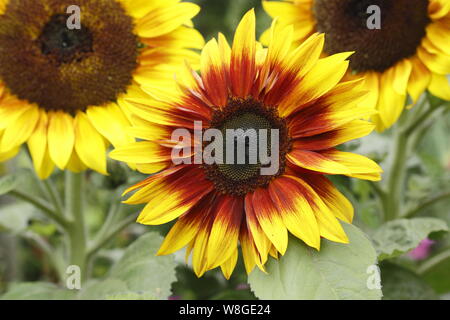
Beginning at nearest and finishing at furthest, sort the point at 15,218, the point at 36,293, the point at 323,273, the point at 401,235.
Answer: the point at 323,273 → the point at 401,235 → the point at 36,293 → the point at 15,218

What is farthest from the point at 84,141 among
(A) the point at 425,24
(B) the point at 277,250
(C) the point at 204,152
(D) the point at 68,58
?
(A) the point at 425,24

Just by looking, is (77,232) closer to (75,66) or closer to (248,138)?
(75,66)

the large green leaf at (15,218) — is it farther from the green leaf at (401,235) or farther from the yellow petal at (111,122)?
the green leaf at (401,235)

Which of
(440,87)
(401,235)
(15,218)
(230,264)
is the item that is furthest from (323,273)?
(15,218)

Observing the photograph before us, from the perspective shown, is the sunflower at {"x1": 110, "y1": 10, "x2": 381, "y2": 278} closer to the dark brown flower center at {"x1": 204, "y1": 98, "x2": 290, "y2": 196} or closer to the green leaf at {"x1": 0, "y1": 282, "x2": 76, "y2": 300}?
the dark brown flower center at {"x1": 204, "y1": 98, "x2": 290, "y2": 196}

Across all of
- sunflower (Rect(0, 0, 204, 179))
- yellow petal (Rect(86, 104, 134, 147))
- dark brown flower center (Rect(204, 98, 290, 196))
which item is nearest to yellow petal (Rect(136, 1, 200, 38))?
sunflower (Rect(0, 0, 204, 179))
